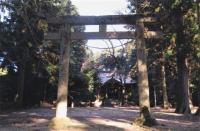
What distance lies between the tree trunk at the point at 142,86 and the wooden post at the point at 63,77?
3218mm

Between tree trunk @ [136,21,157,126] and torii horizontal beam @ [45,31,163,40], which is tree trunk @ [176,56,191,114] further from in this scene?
tree trunk @ [136,21,157,126]

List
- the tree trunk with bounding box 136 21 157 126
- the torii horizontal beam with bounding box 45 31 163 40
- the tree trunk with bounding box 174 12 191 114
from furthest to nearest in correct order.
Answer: the tree trunk with bounding box 174 12 191 114 < the torii horizontal beam with bounding box 45 31 163 40 < the tree trunk with bounding box 136 21 157 126

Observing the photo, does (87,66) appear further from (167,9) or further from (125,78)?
(167,9)

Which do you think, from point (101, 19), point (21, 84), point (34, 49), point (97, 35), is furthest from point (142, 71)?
point (21, 84)

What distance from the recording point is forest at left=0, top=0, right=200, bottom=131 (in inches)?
720

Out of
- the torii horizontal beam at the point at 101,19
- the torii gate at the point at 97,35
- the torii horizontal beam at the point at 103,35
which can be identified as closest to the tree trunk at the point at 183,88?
the torii gate at the point at 97,35

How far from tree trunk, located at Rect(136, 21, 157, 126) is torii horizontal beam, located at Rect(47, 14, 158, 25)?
34 cm

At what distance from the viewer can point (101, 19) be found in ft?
61.1

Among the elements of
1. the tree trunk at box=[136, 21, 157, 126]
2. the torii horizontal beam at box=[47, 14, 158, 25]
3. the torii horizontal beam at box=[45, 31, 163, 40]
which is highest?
the torii horizontal beam at box=[47, 14, 158, 25]

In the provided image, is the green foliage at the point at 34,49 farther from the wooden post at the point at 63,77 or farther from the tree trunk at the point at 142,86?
the tree trunk at the point at 142,86

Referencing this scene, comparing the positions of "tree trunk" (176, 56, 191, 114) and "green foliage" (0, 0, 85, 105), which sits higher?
"green foliage" (0, 0, 85, 105)

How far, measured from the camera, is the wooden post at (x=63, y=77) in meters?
17.9

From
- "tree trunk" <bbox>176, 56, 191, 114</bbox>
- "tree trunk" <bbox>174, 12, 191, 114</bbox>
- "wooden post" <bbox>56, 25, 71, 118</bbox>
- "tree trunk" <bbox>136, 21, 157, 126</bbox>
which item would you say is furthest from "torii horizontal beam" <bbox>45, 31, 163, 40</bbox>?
"tree trunk" <bbox>176, 56, 191, 114</bbox>

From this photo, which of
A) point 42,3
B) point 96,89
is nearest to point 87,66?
point 96,89
